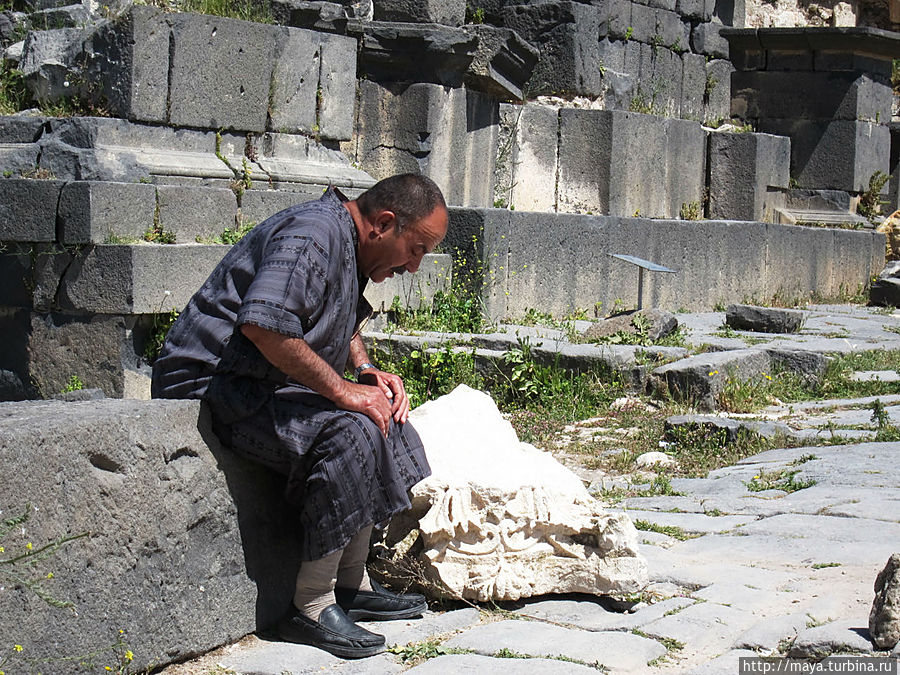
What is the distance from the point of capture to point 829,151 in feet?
50.3

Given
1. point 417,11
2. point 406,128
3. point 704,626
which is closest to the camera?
point 704,626

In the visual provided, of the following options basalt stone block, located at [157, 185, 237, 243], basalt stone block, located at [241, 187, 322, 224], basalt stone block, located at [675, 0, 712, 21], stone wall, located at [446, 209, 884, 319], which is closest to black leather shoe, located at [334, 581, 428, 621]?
basalt stone block, located at [157, 185, 237, 243]

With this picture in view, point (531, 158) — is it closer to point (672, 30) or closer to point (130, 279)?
point (672, 30)

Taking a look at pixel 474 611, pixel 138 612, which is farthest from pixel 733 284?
pixel 138 612

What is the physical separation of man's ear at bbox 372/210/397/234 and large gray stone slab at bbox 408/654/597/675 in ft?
4.14

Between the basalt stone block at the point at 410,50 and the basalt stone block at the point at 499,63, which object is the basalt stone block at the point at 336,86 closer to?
the basalt stone block at the point at 410,50

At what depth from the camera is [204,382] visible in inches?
133

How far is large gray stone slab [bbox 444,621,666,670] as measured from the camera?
3.16 m

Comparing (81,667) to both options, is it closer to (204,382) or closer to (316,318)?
(204,382)

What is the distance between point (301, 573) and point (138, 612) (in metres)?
0.52

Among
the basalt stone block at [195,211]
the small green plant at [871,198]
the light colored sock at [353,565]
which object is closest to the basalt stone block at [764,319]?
the basalt stone block at [195,211]

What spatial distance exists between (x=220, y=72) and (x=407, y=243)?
401 cm

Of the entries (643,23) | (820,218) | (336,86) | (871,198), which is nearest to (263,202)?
(336,86)

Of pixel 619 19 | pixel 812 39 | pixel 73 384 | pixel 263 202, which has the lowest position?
pixel 73 384
